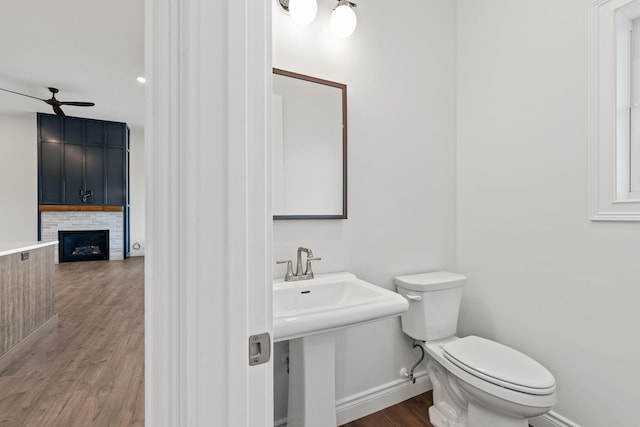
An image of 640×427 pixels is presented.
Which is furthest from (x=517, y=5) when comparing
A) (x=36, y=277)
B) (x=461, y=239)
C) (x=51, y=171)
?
(x=51, y=171)

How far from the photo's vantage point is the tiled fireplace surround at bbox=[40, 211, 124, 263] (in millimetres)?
5852

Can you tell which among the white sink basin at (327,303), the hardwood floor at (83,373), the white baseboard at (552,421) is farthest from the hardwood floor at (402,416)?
the hardwood floor at (83,373)

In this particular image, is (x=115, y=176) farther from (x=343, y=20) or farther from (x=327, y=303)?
(x=327, y=303)

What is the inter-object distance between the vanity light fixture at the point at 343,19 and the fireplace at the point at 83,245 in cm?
658

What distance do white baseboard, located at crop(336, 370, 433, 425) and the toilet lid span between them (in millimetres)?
468

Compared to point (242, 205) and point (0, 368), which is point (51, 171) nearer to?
point (0, 368)

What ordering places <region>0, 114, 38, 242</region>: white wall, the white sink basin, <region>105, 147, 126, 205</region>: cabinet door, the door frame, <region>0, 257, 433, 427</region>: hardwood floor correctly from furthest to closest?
<region>105, 147, 126, 205</region>: cabinet door, <region>0, 114, 38, 242</region>: white wall, <region>0, 257, 433, 427</region>: hardwood floor, the white sink basin, the door frame

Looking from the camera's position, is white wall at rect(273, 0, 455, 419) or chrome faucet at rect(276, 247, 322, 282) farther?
white wall at rect(273, 0, 455, 419)

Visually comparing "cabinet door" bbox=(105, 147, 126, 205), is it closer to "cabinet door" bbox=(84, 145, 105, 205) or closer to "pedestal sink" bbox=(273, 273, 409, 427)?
"cabinet door" bbox=(84, 145, 105, 205)

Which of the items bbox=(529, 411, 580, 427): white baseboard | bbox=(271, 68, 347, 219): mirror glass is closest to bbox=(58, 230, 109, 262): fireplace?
bbox=(271, 68, 347, 219): mirror glass

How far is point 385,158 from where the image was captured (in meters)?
1.82

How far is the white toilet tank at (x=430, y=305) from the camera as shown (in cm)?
171

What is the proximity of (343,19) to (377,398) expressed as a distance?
207 centimetres

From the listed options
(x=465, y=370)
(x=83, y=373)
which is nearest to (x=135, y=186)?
(x=83, y=373)
